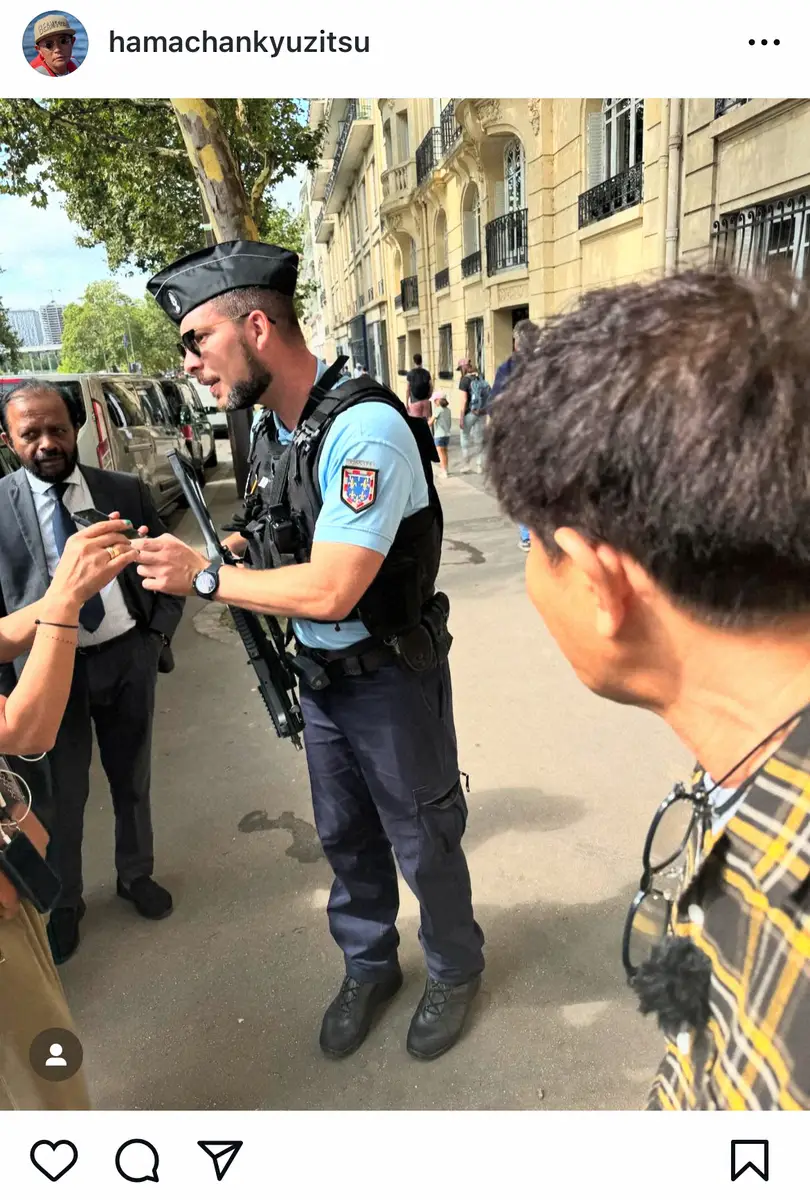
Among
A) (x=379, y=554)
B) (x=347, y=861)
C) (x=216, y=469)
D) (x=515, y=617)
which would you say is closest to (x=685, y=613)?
(x=379, y=554)

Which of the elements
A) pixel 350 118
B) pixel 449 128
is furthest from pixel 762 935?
pixel 350 118

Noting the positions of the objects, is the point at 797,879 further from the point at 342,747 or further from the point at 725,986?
the point at 342,747

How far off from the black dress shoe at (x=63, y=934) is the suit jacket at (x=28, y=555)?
2.49 feet

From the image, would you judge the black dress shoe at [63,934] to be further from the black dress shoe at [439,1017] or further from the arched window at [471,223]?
the arched window at [471,223]

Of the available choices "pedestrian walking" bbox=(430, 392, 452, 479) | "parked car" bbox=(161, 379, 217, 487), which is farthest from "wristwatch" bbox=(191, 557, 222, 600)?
"pedestrian walking" bbox=(430, 392, 452, 479)

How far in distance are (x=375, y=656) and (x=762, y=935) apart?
3.92 feet

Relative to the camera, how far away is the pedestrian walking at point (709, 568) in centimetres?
58

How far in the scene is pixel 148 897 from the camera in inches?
99.1

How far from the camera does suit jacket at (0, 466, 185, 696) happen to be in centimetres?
225

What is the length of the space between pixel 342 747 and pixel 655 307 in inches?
57.5

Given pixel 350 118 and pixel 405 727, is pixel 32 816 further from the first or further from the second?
pixel 350 118

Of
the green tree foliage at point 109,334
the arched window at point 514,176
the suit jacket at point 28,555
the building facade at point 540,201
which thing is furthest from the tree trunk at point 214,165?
the green tree foliage at point 109,334

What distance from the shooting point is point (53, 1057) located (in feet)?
4.35

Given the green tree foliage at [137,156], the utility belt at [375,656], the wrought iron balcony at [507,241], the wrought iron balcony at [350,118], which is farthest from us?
the wrought iron balcony at [350,118]
